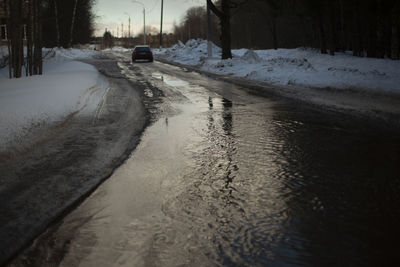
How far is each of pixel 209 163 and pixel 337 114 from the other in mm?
4928

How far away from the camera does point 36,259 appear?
3012 millimetres

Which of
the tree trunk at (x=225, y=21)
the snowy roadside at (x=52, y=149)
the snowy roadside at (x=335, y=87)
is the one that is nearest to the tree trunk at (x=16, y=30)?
the snowy roadside at (x=52, y=149)

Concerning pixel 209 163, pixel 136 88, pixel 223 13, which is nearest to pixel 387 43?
pixel 223 13

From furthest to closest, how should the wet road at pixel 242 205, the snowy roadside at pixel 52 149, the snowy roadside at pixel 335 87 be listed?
1. the snowy roadside at pixel 335 87
2. the snowy roadside at pixel 52 149
3. the wet road at pixel 242 205

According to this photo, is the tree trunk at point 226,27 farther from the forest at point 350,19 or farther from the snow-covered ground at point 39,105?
the snow-covered ground at point 39,105

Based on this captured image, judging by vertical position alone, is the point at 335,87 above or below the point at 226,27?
A: below

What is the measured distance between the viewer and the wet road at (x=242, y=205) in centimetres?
303

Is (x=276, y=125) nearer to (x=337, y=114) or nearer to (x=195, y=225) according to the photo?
(x=337, y=114)

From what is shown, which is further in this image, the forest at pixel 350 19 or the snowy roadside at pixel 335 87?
the forest at pixel 350 19

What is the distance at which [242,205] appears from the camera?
3.95 m

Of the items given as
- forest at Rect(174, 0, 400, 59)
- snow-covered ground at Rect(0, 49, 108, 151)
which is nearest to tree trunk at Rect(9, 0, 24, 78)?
snow-covered ground at Rect(0, 49, 108, 151)

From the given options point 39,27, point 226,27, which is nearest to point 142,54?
point 226,27

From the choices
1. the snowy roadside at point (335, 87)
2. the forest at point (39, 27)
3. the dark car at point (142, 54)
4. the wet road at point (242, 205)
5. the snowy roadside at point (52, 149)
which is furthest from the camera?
the dark car at point (142, 54)

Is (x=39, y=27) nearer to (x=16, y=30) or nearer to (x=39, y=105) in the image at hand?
(x=16, y=30)
